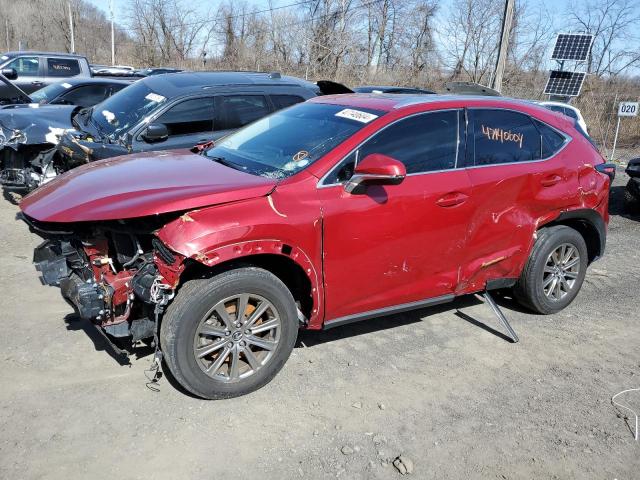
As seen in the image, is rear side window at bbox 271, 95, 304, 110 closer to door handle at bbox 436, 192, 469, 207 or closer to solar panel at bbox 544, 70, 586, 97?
door handle at bbox 436, 192, 469, 207

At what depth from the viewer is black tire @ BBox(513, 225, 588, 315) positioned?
4809mm

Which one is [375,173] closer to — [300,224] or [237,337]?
[300,224]

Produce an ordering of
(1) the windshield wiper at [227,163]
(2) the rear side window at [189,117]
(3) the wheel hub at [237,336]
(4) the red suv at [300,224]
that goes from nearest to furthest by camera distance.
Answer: (4) the red suv at [300,224], (3) the wheel hub at [237,336], (1) the windshield wiper at [227,163], (2) the rear side window at [189,117]

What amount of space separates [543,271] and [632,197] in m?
5.77

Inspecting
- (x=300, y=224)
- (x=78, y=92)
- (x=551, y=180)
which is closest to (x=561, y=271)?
(x=551, y=180)

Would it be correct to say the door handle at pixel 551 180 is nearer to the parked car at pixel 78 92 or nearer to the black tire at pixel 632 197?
the black tire at pixel 632 197

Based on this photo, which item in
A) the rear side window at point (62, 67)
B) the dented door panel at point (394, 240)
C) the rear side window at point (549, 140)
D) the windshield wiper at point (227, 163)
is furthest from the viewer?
the rear side window at point (62, 67)

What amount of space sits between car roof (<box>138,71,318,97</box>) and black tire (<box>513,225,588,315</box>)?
3798mm

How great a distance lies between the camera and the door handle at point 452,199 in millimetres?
4082

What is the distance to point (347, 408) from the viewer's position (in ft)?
11.8

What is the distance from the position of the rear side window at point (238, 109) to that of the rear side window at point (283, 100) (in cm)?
12

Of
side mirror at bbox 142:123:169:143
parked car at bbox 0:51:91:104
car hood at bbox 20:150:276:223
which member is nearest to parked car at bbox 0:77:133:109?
side mirror at bbox 142:123:169:143

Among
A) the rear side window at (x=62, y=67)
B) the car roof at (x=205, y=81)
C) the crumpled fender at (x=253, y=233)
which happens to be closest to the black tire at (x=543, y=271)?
the crumpled fender at (x=253, y=233)

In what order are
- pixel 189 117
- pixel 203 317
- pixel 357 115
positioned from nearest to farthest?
pixel 203 317 < pixel 357 115 < pixel 189 117
